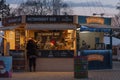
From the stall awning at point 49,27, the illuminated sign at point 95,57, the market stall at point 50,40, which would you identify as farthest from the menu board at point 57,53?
the illuminated sign at point 95,57

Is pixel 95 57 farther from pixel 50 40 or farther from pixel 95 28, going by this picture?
pixel 50 40

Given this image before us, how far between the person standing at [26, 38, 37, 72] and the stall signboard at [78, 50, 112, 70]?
2.97m

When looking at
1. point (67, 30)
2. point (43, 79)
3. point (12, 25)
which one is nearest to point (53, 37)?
point (67, 30)

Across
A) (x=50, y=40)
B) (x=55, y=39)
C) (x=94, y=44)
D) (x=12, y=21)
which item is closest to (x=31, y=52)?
(x=50, y=40)

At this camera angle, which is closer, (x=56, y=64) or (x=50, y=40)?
(x=56, y=64)

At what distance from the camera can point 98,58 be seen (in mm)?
25625

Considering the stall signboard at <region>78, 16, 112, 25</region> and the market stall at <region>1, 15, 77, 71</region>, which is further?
the stall signboard at <region>78, 16, 112, 25</region>

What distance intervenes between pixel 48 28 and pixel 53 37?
1.58 metres

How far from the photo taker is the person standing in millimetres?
23797

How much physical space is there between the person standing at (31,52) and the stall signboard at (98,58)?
2.97 meters

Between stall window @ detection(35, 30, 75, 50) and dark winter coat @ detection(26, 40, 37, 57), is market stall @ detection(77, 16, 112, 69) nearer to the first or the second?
stall window @ detection(35, 30, 75, 50)

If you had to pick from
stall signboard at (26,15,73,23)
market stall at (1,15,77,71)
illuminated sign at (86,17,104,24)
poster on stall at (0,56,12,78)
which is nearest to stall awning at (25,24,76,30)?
market stall at (1,15,77,71)

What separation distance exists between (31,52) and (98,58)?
4.33m

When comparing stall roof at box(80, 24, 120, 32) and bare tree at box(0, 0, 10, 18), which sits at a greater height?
bare tree at box(0, 0, 10, 18)
